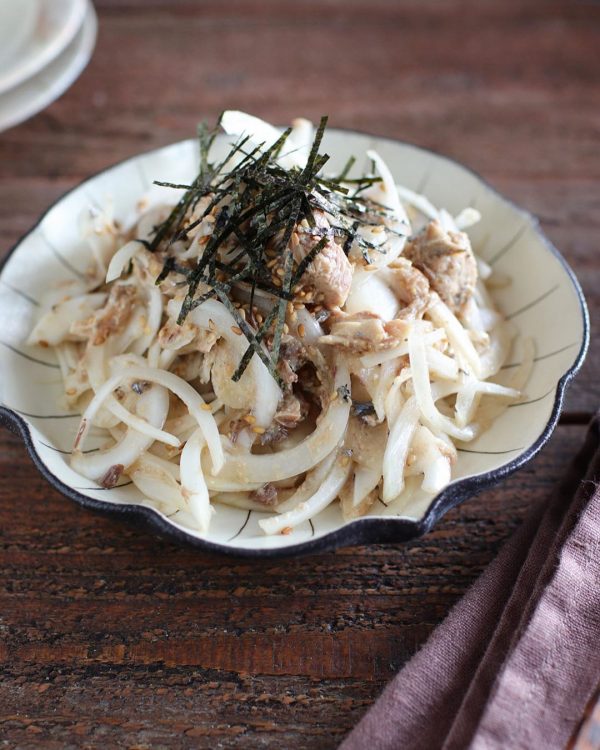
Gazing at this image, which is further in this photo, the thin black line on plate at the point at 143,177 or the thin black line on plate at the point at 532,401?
the thin black line on plate at the point at 143,177

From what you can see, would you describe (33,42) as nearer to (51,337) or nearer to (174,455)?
(51,337)

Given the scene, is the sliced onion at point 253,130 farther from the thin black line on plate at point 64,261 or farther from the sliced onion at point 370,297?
the thin black line on plate at point 64,261

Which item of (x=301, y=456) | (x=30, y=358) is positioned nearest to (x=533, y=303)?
(x=301, y=456)

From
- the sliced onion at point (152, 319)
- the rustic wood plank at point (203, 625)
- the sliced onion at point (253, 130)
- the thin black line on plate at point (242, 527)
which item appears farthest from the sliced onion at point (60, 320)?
the thin black line on plate at point (242, 527)

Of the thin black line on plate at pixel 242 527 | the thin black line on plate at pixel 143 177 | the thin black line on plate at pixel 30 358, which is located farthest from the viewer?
the thin black line on plate at pixel 143 177

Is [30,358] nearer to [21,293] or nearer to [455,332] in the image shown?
[21,293]

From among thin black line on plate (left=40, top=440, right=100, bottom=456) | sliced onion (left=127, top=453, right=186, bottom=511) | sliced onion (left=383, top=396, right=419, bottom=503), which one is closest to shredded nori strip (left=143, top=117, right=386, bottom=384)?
sliced onion (left=383, top=396, right=419, bottom=503)
